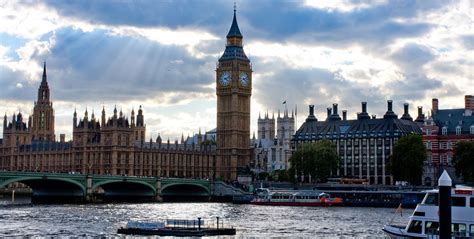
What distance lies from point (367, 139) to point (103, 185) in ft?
145

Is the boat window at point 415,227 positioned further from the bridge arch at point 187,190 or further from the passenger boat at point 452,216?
the bridge arch at point 187,190

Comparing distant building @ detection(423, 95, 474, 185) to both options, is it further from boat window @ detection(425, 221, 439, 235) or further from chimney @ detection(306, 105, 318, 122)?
boat window @ detection(425, 221, 439, 235)

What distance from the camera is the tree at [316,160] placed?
132 m

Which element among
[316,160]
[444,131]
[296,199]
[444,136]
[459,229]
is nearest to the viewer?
[459,229]

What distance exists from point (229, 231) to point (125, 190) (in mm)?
75947

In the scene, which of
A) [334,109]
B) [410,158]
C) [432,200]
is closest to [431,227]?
[432,200]

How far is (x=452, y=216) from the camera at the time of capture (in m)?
44.5

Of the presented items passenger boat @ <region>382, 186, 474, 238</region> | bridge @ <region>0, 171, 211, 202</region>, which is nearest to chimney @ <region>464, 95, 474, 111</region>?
bridge @ <region>0, 171, 211, 202</region>

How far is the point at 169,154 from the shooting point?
158750 mm

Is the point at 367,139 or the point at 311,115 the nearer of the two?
the point at 367,139

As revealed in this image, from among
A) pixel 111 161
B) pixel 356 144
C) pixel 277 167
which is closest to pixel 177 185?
pixel 111 161

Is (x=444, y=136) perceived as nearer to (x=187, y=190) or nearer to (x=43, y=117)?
(x=187, y=190)

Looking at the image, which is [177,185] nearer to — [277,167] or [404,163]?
[404,163]

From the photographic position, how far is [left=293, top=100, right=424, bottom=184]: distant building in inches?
5418
